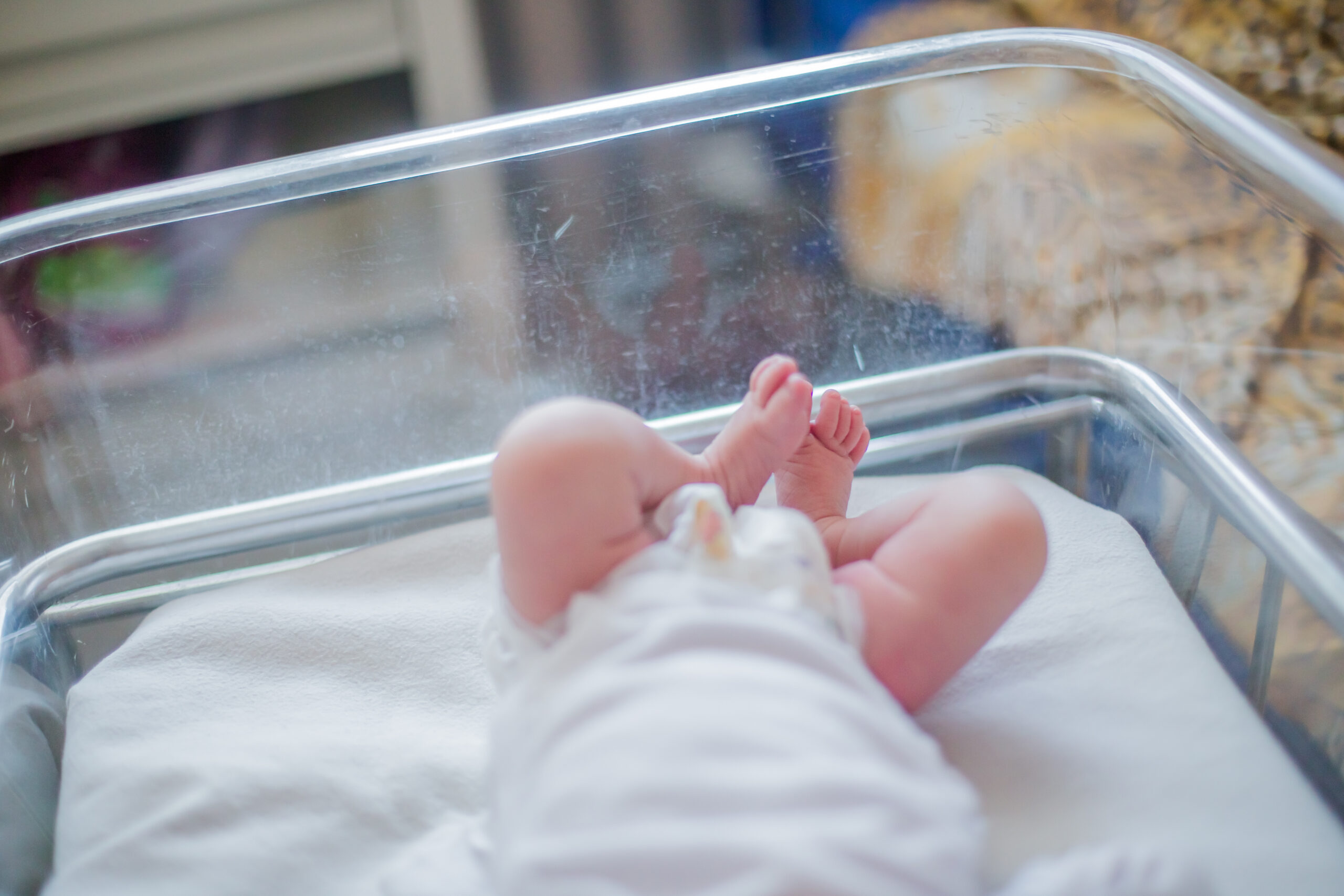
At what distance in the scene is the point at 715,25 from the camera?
3.95ft

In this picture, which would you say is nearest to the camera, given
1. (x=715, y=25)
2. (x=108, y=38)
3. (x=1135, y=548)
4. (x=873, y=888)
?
(x=873, y=888)

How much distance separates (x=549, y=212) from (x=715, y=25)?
2.12ft

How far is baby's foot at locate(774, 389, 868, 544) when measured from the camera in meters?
0.55

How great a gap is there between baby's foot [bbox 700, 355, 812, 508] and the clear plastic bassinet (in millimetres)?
155

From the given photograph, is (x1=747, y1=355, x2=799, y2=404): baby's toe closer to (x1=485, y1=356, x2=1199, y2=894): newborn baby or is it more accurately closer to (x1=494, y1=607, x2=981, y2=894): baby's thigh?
(x1=485, y1=356, x2=1199, y2=894): newborn baby

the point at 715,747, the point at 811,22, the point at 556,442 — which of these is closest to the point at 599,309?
the point at 556,442

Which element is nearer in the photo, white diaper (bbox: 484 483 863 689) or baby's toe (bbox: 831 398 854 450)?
white diaper (bbox: 484 483 863 689)

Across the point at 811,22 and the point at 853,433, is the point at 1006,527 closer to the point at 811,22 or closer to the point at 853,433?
the point at 853,433

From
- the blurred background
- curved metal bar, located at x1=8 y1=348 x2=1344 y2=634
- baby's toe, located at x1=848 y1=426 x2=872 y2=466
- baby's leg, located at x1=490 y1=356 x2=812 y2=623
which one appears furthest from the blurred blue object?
baby's leg, located at x1=490 y1=356 x2=812 y2=623

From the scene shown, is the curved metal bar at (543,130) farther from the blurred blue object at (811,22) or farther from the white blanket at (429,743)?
the blurred blue object at (811,22)

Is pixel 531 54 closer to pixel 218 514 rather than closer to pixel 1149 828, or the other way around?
pixel 218 514

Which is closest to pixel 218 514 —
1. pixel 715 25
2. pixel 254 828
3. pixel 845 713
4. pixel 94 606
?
pixel 94 606

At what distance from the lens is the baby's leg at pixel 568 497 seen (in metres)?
0.43

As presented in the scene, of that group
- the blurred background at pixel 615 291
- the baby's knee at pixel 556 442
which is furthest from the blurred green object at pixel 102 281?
the baby's knee at pixel 556 442
